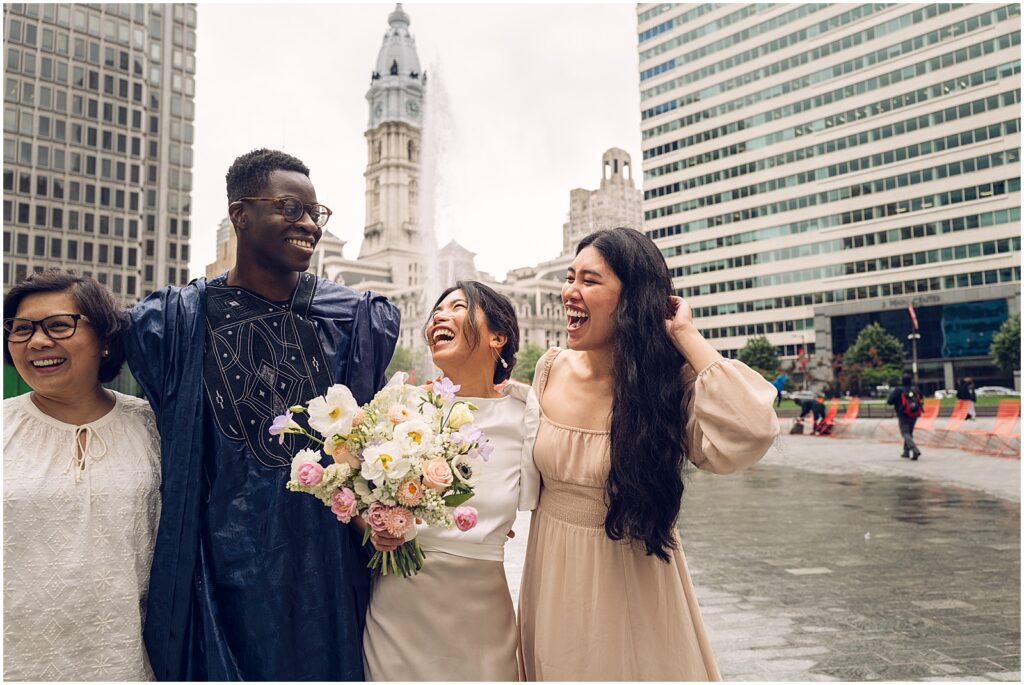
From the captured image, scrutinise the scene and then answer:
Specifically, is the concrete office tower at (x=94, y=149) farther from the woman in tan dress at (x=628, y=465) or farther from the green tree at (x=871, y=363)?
the woman in tan dress at (x=628, y=465)

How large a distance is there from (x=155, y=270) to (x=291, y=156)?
7188 centimetres

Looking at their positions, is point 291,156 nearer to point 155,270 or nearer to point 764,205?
point 155,270

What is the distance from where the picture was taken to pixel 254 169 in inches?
120

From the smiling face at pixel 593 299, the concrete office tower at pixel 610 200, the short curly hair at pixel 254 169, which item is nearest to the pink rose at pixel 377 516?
the smiling face at pixel 593 299

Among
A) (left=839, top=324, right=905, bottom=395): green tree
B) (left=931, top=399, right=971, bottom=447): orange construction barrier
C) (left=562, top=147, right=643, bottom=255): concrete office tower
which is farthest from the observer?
(left=562, top=147, right=643, bottom=255): concrete office tower

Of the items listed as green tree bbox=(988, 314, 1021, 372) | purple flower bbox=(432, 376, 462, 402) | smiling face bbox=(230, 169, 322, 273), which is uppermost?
green tree bbox=(988, 314, 1021, 372)

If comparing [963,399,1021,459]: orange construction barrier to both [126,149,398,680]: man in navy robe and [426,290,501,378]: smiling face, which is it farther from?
[126,149,398,680]: man in navy robe

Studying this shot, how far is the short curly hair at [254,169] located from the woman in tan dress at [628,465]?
126cm

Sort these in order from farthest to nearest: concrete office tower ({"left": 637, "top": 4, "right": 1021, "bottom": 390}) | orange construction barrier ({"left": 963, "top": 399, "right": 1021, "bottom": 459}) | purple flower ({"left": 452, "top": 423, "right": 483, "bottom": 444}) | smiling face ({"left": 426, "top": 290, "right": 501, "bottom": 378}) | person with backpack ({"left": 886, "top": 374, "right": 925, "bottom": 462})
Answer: concrete office tower ({"left": 637, "top": 4, "right": 1021, "bottom": 390}) < orange construction barrier ({"left": 963, "top": 399, "right": 1021, "bottom": 459}) < person with backpack ({"left": 886, "top": 374, "right": 925, "bottom": 462}) < smiling face ({"left": 426, "top": 290, "right": 501, "bottom": 378}) < purple flower ({"left": 452, "top": 423, "right": 483, "bottom": 444})

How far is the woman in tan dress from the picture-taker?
252 centimetres

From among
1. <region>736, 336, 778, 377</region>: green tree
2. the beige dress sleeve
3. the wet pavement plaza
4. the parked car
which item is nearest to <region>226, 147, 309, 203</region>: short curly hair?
the beige dress sleeve

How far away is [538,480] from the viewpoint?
2.88 metres

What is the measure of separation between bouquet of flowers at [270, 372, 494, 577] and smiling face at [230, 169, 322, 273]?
0.84m

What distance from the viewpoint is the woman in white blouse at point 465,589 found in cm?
267
